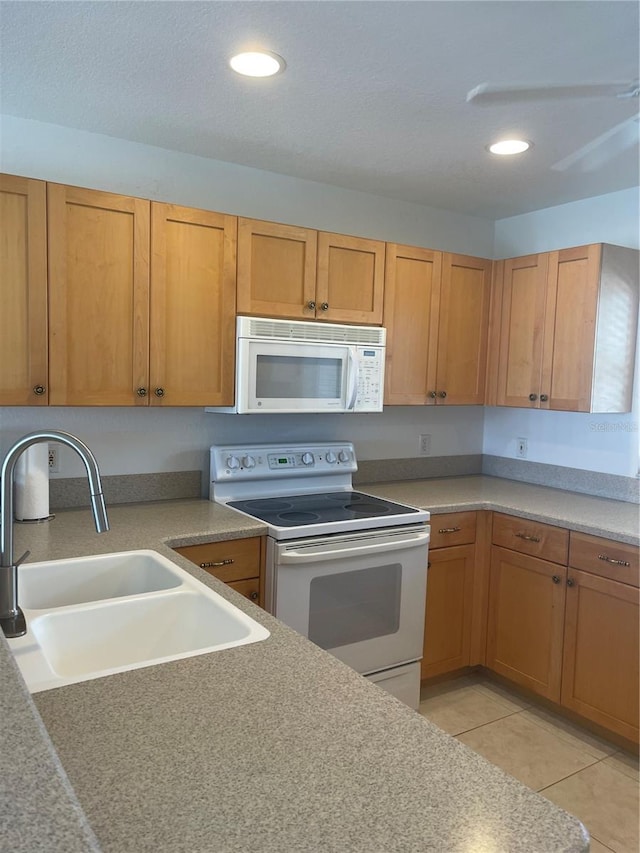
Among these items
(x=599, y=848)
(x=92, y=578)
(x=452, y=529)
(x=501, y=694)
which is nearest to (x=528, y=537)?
(x=452, y=529)

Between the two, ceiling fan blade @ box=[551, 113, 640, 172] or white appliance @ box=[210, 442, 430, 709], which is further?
white appliance @ box=[210, 442, 430, 709]

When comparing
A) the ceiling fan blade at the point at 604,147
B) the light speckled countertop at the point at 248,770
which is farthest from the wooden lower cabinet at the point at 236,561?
the ceiling fan blade at the point at 604,147

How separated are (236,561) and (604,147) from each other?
2.09 m

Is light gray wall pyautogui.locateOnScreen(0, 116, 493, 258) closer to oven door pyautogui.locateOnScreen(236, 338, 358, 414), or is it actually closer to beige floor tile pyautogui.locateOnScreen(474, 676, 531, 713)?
oven door pyautogui.locateOnScreen(236, 338, 358, 414)

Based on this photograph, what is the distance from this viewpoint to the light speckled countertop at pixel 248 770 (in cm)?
68

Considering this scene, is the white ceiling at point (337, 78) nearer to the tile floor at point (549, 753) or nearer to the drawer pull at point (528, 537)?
the drawer pull at point (528, 537)

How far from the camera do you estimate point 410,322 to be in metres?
3.01

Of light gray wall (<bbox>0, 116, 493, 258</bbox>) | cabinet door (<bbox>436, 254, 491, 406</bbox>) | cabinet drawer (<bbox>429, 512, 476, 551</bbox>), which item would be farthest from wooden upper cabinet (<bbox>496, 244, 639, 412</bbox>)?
cabinet drawer (<bbox>429, 512, 476, 551</bbox>)

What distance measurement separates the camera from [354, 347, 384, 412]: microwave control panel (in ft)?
9.14

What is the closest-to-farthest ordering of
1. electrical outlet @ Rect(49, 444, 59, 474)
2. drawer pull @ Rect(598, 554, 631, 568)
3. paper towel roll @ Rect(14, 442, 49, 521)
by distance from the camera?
paper towel roll @ Rect(14, 442, 49, 521)
drawer pull @ Rect(598, 554, 631, 568)
electrical outlet @ Rect(49, 444, 59, 474)

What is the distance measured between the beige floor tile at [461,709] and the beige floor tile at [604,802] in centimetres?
45

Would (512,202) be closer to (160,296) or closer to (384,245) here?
(384,245)

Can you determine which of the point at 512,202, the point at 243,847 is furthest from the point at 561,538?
the point at 243,847

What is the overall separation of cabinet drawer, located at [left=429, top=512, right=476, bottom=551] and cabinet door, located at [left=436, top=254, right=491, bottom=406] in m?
0.61
